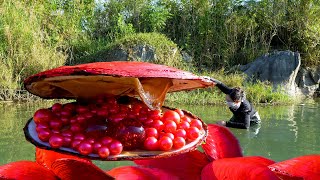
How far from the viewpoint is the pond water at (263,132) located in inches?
123

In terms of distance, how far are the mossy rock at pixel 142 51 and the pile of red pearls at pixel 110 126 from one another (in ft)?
30.7

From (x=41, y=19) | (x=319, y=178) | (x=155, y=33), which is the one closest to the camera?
(x=319, y=178)

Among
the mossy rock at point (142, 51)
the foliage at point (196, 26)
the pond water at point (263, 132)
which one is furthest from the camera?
the foliage at point (196, 26)

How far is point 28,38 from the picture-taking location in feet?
26.6

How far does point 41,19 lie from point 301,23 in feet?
21.2

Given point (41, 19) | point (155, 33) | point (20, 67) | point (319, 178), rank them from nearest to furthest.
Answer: point (319, 178)
point (20, 67)
point (41, 19)
point (155, 33)

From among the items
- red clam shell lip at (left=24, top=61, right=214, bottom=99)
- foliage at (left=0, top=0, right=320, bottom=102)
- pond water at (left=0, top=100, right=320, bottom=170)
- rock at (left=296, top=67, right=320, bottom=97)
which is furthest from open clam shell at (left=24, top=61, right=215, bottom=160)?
rock at (left=296, top=67, right=320, bottom=97)

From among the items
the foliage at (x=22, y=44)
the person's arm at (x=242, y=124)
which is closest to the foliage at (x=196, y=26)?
the foliage at (x=22, y=44)

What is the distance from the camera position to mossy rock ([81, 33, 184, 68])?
9.90 metres

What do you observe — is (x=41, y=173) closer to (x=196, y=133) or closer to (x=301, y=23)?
(x=196, y=133)

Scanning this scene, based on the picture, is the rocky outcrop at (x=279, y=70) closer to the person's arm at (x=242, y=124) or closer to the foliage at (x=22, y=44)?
the foliage at (x=22, y=44)

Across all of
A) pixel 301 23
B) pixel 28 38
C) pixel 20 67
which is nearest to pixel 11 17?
pixel 28 38

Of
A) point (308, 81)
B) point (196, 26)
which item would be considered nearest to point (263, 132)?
point (308, 81)

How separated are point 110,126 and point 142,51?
Answer: 31.9ft
